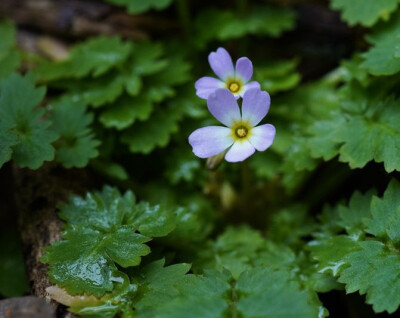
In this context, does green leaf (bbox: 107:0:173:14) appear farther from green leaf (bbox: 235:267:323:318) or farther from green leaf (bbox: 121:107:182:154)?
green leaf (bbox: 235:267:323:318)

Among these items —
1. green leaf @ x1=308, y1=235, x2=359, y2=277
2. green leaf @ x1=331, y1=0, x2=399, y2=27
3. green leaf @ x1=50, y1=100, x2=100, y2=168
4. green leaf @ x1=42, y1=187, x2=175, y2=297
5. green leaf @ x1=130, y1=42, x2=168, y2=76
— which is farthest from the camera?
green leaf @ x1=130, y1=42, x2=168, y2=76

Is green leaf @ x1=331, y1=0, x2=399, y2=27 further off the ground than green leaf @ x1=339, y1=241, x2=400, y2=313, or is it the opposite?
green leaf @ x1=331, y1=0, x2=399, y2=27

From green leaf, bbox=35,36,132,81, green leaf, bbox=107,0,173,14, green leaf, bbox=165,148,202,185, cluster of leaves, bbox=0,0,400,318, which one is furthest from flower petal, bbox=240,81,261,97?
green leaf, bbox=107,0,173,14

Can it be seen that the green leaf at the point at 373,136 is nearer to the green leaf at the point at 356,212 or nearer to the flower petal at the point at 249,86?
the green leaf at the point at 356,212

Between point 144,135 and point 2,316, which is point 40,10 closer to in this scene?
point 144,135

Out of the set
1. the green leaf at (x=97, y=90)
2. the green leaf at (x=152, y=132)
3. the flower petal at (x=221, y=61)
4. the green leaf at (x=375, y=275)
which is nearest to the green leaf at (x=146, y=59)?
the green leaf at (x=97, y=90)

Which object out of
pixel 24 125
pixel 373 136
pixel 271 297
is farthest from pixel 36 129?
pixel 373 136

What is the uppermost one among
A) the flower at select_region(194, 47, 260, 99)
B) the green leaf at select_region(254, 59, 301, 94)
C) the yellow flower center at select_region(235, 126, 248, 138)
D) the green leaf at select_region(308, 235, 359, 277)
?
the green leaf at select_region(254, 59, 301, 94)
